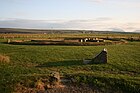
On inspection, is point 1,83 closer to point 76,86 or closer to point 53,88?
point 53,88

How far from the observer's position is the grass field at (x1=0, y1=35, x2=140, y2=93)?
63.1 ft

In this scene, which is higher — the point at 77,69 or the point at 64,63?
the point at 64,63

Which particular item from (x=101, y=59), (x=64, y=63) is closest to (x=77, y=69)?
(x=64, y=63)

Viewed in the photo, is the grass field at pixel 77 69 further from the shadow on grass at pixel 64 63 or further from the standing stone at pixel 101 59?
the standing stone at pixel 101 59

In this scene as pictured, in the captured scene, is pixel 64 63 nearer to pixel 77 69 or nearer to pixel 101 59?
pixel 77 69

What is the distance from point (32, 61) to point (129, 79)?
988 cm

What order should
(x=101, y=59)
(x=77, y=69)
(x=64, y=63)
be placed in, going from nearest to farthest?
(x=77, y=69) → (x=64, y=63) → (x=101, y=59)

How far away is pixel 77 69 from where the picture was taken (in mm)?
23406

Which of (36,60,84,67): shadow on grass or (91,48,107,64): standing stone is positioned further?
(91,48,107,64): standing stone

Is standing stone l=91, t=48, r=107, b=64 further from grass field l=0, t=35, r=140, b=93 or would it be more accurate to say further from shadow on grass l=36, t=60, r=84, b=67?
shadow on grass l=36, t=60, r=84, b=67

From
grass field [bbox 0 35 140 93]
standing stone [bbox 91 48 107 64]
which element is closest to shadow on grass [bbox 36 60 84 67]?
grass field [bbox 0 35 140 93]

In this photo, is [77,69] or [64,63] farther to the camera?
[64,63]

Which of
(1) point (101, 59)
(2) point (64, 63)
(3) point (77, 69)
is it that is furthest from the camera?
(1) point (101, 59)

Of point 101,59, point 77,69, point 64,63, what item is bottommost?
point 77,69
